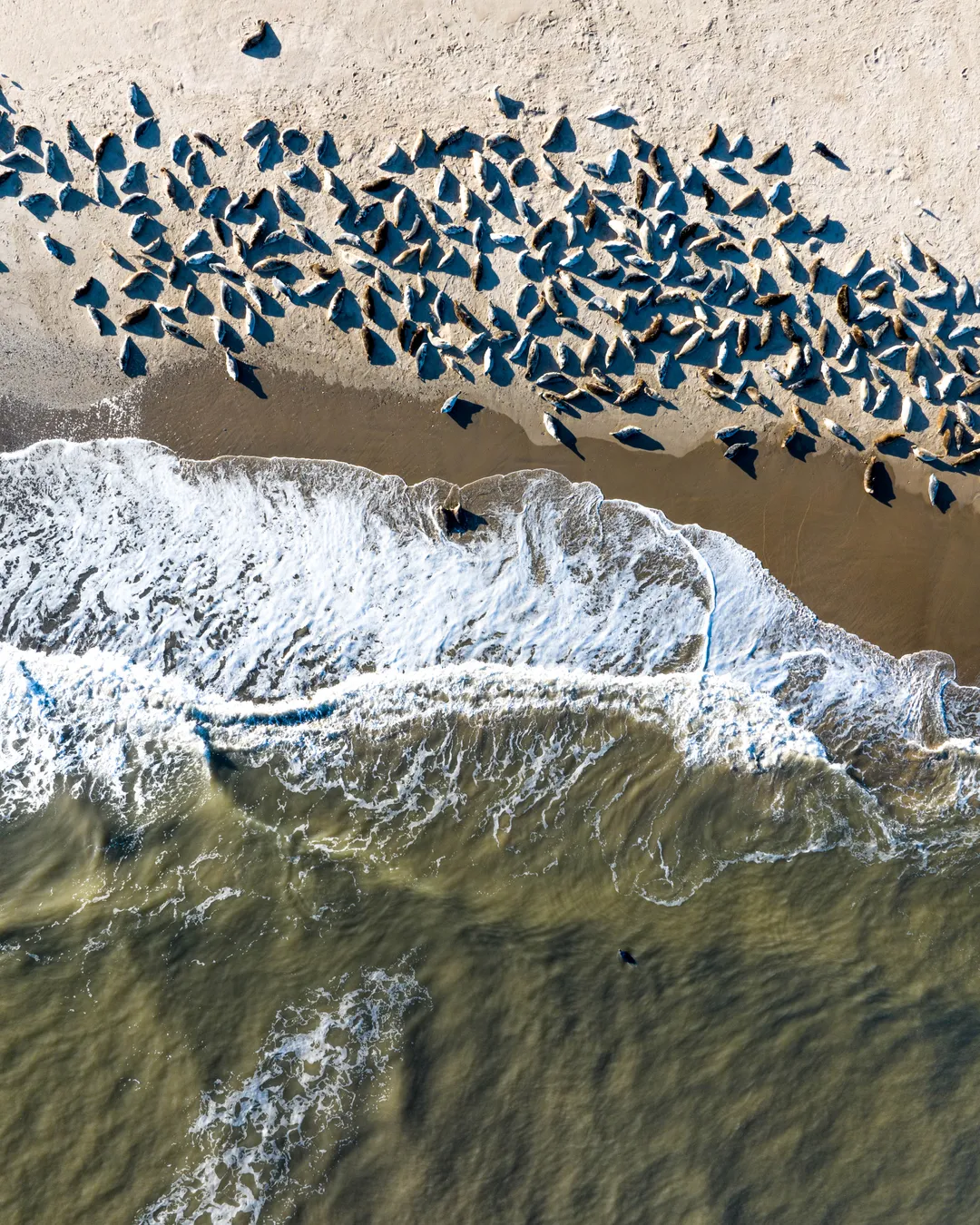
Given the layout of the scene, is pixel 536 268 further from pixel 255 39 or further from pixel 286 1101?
pixel 286 1101

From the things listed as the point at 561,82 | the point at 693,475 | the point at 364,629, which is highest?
the point at 561,82

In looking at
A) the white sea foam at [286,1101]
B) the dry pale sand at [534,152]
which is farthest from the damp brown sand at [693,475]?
the white sea foam at [286,1101]

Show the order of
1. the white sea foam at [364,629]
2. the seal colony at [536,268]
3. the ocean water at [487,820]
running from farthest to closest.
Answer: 1. the white sea foam at [364,629]
2. the seal colony at [536,268]
3. the ocean water at [487,820]

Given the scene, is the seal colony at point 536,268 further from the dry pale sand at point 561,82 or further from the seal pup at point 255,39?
the seal pup at point 255,39

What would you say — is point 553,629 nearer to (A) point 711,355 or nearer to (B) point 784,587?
(B) point 784,587

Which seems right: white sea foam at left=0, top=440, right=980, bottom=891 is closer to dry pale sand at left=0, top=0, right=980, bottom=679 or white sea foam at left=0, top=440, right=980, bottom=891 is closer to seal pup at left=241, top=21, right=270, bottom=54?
dry pale sand at left=0, top=0, right=980, bottom=679

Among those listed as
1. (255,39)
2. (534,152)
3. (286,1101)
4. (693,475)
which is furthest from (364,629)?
(255,39)
